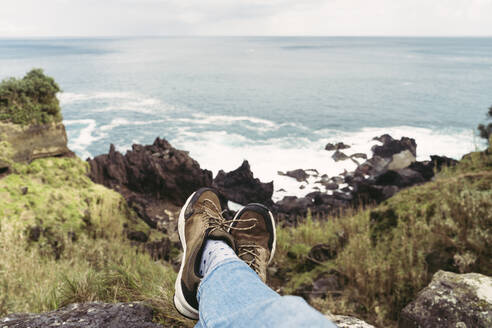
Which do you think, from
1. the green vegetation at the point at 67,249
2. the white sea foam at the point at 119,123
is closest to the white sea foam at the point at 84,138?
the white sea foam at the point at 119,123

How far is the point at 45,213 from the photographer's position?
591 centimetres

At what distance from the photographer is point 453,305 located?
187cm

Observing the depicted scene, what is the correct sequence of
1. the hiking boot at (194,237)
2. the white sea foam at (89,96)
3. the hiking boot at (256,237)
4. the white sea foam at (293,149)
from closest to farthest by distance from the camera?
the hiking boot at (194,237), the hiking boot at (256,237), the white sea foam at (293,149), the white sea foam at (89,96)

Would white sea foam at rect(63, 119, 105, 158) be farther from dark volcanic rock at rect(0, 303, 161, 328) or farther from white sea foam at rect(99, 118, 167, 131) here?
dark volcanic rock at rect(0, 303, 161, 328)

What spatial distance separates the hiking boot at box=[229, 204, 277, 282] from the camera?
236 cm

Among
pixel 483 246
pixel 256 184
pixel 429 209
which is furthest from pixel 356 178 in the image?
pixel 483 246

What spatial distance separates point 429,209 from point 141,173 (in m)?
13.4

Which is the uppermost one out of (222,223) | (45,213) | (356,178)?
(222,223)

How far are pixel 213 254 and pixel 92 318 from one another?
82 cm

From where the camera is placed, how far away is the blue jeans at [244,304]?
102cm

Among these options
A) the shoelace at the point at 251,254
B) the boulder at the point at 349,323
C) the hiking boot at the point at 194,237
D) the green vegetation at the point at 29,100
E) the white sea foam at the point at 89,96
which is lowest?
the boulder at the point at 349,323

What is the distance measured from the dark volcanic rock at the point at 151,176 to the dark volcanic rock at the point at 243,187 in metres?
1.58

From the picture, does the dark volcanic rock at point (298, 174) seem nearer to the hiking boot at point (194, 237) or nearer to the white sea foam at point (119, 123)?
the hiking boot at point (194, 237)

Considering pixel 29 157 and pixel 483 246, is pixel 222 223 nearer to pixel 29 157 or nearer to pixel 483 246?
pixel 483 246
